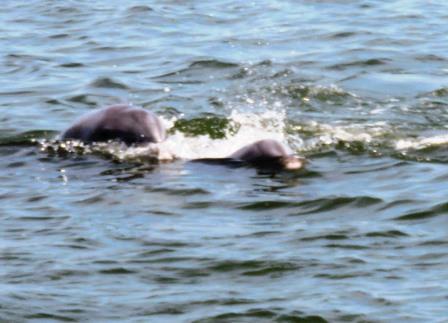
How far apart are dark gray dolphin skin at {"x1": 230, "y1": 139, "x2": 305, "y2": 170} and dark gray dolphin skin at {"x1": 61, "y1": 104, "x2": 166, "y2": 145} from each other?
945 millimetres

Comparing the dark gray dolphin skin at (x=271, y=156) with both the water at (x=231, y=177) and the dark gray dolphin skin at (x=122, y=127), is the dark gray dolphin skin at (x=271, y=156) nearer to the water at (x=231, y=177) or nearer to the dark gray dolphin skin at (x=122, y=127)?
the water at (x=231, y=177)

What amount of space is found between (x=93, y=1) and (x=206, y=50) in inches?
177

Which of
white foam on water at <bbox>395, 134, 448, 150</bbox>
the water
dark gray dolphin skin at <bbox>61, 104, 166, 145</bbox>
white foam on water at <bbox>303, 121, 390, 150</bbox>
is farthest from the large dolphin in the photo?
white foam on water at <bbox>395, 134, 448, 150</bbox>

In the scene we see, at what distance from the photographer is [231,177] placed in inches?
456

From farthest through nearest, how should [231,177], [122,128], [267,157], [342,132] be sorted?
[342,132], [122,128], [267,157], [231,177]

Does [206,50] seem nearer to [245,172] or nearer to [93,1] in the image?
[93,1]

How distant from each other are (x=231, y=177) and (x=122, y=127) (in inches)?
50.4

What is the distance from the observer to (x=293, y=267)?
9258 mm

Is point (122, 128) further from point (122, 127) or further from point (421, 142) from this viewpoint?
point (421, 142)

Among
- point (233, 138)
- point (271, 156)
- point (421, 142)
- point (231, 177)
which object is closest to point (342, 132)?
point (421, 142)

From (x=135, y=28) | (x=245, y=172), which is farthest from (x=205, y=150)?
(x=135, y=28)

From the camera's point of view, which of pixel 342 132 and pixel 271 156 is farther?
pixel 342 132

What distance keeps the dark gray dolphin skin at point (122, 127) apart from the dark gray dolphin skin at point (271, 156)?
37.2 inches

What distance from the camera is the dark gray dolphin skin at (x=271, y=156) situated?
11719 mm
